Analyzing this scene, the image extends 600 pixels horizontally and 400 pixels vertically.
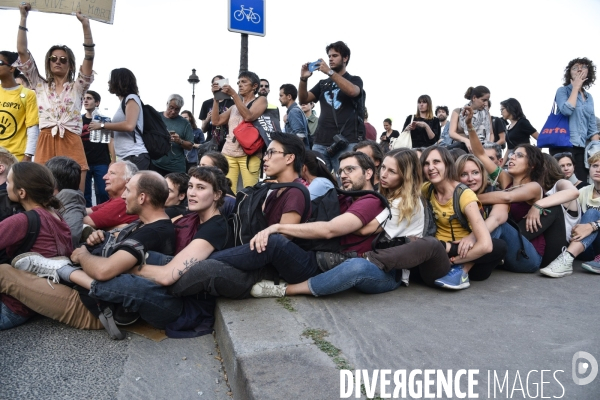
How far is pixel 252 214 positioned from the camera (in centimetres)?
343

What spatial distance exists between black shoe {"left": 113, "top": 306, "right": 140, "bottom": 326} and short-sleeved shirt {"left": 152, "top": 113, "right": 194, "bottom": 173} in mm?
3263

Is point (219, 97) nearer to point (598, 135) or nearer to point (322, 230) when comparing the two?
point (322, 230)

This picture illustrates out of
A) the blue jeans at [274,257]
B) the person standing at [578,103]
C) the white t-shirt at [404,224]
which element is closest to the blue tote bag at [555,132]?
the person standing at [578,103]

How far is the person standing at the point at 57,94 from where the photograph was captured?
4633 millimetres

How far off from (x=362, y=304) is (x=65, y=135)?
3.51 meters

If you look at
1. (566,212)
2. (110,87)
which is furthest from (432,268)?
(110,87)

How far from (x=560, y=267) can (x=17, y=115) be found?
217 inches

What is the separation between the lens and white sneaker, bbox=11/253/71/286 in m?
3.08

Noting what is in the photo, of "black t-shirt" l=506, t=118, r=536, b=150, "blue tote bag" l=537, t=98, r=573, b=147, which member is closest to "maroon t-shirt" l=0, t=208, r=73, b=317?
"blue tote bag" l=537, t=98, r=573, b=147

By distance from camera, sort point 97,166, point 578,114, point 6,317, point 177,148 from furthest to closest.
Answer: point 177,148
point 97,166
point 578,114
point 6,317

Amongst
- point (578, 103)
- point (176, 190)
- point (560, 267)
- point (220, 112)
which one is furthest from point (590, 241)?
point (220, 112)

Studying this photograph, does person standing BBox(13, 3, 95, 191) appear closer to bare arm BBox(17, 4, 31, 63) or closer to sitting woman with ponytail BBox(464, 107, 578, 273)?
bare arm BBox(17, 4, 31, 63)

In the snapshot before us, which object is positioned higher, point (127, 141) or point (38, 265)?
point (127, 141)

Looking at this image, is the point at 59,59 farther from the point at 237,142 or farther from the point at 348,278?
the point at 348,278
